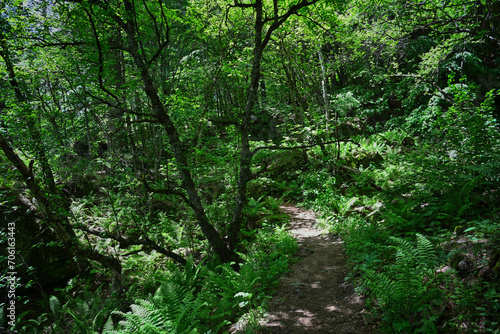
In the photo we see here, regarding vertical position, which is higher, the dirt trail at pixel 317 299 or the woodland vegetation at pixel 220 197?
the woodland vegetation at pixel 220 197

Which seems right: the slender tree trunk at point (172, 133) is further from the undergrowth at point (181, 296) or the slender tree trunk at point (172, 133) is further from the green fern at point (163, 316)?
the green fern at point (163, 316)

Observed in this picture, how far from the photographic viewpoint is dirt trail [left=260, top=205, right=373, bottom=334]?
330 cm

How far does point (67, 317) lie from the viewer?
246 inches

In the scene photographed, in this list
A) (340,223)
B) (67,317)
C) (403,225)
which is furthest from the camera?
(340,223)

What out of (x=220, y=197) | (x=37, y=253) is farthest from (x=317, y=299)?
(x=37, y=253)

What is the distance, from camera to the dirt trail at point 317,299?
10.8ft

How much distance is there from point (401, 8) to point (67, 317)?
11071 mm

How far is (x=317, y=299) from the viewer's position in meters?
3.94

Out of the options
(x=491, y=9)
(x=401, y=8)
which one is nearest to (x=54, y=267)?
(x=401, y=8)

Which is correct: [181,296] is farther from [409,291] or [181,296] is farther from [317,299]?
[409,291]

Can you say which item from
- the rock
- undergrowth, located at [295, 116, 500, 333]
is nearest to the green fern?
undergrowth, located at [295, 116, 500, 333]

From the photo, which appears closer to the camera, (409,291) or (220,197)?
(409,291)

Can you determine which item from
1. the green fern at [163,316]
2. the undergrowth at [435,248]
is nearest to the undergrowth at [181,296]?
the green fern at [163,316]

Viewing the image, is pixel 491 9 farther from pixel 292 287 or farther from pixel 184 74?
pixel 184 74
